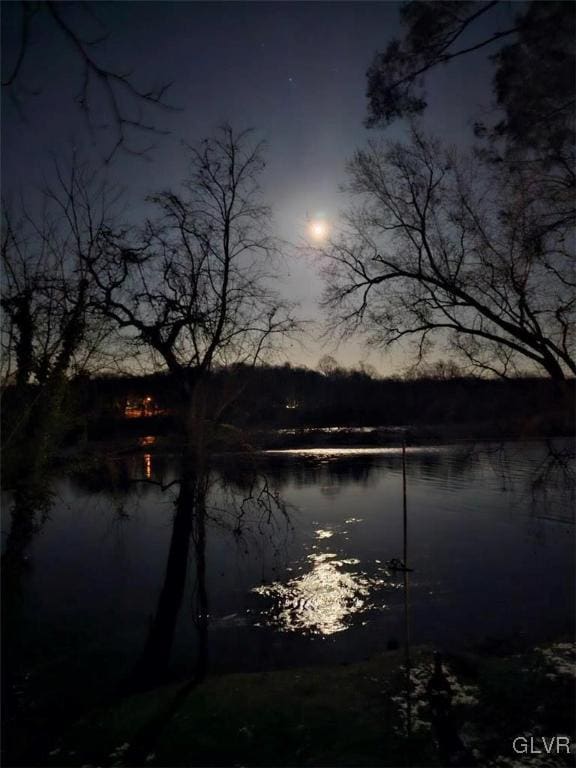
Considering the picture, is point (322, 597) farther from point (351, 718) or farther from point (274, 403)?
point (274, 403)

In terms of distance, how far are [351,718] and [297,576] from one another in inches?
161

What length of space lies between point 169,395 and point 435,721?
36.3 ft

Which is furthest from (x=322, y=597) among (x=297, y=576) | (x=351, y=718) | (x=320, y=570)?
(x=351, y=718)

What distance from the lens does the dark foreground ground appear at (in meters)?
4.00

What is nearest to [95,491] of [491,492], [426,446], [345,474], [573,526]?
[345,474]

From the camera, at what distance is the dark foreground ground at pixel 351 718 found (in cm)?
400

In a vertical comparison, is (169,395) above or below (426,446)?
above

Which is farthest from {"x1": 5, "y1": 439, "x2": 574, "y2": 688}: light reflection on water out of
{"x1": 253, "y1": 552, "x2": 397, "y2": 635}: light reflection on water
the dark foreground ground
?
the dark foreground ground

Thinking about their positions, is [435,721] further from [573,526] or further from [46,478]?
[573,526]

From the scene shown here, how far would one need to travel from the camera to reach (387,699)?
468 cm

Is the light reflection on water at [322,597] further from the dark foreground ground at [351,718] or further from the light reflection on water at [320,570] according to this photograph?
→ the dark foreground ground at [351,718]

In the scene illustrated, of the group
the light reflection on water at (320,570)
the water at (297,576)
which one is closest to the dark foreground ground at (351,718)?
the water at (297,576)

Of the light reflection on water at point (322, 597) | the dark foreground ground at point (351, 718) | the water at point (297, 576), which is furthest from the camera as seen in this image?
the light reflection on water at point (322, 597)

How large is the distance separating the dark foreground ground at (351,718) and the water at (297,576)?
690mm
